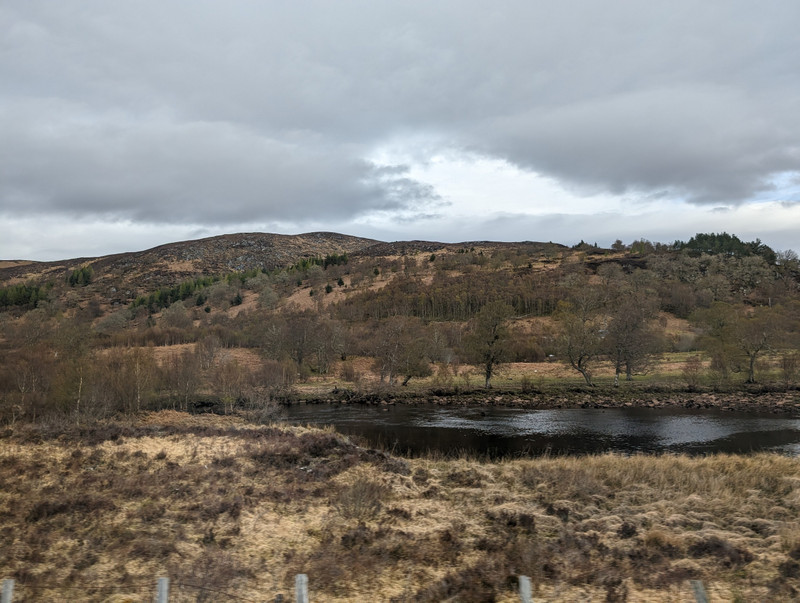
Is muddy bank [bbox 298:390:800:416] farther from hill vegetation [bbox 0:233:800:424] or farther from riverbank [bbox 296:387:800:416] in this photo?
hill vegetation [bbox 0:233:800:424]

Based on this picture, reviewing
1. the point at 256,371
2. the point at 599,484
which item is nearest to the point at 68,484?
the point at 599,484

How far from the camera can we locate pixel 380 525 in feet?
42.8

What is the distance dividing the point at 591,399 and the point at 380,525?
138ft

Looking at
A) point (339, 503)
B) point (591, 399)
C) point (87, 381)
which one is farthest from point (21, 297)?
point (339, 503)

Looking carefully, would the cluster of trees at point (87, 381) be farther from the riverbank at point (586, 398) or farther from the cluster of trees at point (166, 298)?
the cluster of trees at point (166, 298)

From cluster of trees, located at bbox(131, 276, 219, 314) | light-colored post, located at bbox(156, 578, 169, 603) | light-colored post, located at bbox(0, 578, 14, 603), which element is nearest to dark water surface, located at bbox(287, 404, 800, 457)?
light-colored post, located at bbox(156, 578, 169, 603)

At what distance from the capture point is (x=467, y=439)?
32.4m

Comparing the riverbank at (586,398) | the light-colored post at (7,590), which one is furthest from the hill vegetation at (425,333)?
the light-colored post at (7,590)

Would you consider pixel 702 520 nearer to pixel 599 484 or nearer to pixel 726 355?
pixel 599 484

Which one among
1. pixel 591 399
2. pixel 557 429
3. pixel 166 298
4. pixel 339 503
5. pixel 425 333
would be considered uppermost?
pixel 166 298

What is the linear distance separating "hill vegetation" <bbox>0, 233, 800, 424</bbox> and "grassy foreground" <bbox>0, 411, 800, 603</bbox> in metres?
17.3

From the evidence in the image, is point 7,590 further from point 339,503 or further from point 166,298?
point 166,298

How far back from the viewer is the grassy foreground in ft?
30.9

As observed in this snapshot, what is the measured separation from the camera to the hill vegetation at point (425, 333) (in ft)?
140
